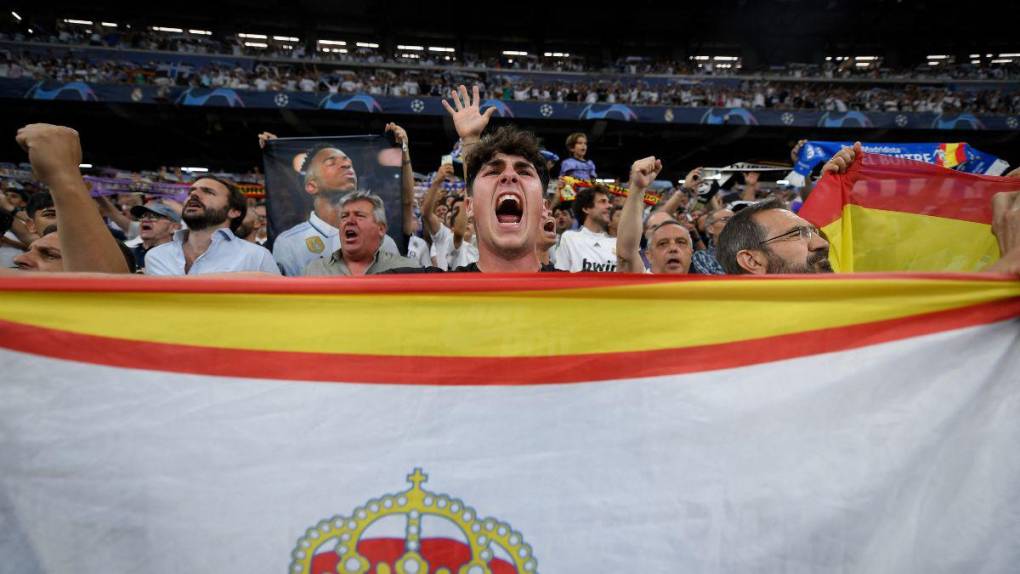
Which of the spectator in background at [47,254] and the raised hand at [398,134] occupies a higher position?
the raised hand at [398,134]

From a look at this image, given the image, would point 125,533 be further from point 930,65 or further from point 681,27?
point 930,65

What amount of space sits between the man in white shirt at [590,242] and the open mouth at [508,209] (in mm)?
1776

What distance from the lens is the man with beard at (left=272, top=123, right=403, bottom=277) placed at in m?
3.65

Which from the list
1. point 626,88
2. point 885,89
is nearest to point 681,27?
point 626,88

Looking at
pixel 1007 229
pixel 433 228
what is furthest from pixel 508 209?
pixel 433 228

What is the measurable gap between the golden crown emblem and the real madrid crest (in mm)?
2813

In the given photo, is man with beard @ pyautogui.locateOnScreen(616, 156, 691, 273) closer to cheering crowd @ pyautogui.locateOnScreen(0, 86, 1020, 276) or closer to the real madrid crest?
cheering crowd @ pyautogui.locateOnScreen(0, 86, 1020, 276)

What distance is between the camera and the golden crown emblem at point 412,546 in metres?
1.10

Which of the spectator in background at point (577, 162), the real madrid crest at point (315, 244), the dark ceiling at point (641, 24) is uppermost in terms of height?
the dark ceiling at point (641, 24)

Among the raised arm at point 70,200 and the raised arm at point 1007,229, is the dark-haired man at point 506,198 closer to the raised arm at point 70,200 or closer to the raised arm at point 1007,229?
the raised arm at point 70,200

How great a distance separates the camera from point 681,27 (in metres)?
31.7

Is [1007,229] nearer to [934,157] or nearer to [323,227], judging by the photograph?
[323,227]

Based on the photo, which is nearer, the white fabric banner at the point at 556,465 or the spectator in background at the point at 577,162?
the white fabric banner at the point at 556,465

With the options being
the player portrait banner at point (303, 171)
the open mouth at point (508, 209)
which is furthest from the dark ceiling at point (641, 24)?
the open mouth at point (508, 209)
